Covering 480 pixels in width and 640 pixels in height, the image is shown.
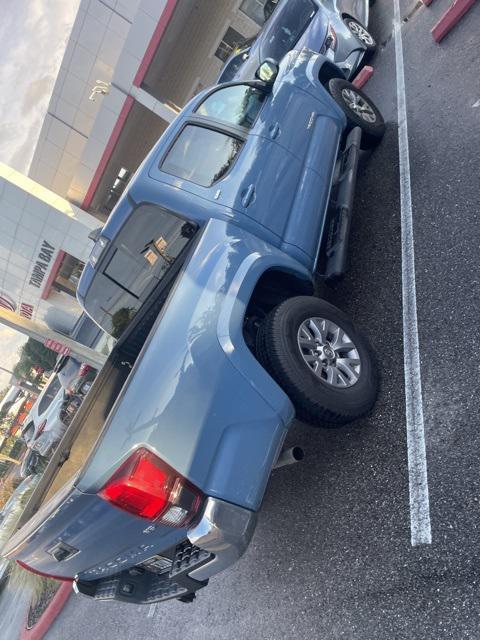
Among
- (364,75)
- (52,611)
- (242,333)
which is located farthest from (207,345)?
(364,75)

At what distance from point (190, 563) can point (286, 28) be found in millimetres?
6088

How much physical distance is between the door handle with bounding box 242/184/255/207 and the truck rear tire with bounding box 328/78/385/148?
6.18 ft

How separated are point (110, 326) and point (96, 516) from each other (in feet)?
7.35

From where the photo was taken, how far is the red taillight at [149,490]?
224 cm

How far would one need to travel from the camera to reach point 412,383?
3.03m

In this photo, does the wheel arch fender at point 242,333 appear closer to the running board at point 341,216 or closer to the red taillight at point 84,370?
the running board at point 341,216

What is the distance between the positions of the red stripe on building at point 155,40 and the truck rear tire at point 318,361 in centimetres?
→ 821

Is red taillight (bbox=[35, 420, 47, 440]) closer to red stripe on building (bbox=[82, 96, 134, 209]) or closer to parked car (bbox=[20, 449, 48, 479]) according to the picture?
parked car (bbox=[20, 449, 48, 479])

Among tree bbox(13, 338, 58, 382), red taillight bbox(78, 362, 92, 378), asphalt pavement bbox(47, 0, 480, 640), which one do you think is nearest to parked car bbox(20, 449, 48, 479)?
red taillight bbox(78, 362, 92, 378)

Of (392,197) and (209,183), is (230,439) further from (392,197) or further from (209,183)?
(392,197)

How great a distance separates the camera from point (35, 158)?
10992mm

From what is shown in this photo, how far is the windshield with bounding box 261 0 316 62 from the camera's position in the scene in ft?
18.4

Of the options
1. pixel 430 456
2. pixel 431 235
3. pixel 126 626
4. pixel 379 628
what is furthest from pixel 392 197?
pixel 126 626

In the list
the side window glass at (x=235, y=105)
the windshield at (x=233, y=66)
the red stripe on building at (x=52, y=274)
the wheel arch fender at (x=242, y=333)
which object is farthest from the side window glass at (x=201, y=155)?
the red stripe on building at (x=52, y=274)
